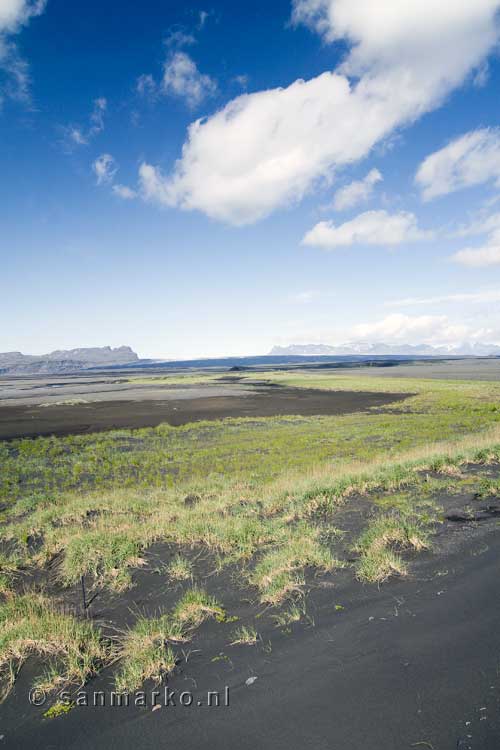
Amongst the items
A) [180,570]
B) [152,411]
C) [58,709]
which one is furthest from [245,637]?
[152,411]

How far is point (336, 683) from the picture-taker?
4.77 metres

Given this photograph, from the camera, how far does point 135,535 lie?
1040 cm

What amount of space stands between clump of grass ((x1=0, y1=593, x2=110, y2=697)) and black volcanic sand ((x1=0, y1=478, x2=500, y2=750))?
10.7 inches

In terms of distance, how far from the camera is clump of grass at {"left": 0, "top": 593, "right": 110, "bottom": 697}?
17.5ft

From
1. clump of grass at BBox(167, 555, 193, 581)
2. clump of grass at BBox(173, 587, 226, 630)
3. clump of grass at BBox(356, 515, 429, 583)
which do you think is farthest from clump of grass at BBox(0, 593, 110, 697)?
clump of grass at BBox(356, 515, 429, 583)

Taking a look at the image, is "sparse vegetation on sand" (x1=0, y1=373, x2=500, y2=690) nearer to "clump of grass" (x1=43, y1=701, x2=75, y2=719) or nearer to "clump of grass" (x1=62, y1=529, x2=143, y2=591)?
"clump of grass" (x1=62, y1=529, x2=143, y2=591)

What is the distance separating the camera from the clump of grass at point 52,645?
A: 17.5ft

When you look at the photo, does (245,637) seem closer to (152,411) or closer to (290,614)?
(290,614)

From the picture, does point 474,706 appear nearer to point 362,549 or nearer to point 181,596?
point 362,549

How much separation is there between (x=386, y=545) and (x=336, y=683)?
4.41 m

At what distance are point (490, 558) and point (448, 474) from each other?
7620mm

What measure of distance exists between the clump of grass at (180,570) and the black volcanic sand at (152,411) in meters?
35.5

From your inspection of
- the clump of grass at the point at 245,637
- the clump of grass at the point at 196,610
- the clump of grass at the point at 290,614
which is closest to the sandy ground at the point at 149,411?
the clump of grass at the point at 196,610

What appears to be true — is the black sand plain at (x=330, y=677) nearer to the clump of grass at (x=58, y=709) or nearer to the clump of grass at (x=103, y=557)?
the clump of grass at (x=58, y=709)
